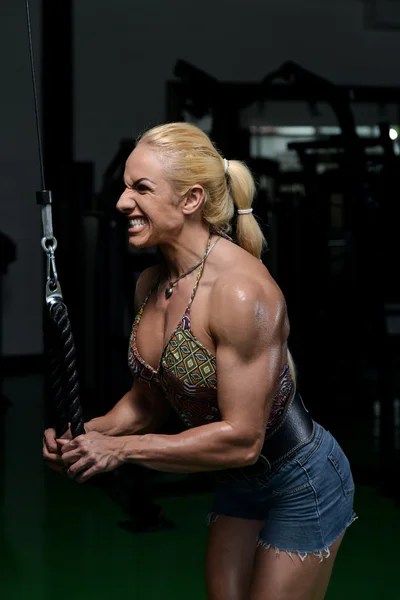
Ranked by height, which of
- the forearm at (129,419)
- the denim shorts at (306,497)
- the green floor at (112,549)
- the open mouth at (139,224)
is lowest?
the green floor at (112,549)

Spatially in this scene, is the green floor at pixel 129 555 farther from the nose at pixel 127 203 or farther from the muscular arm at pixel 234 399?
the nose at pixel 127 203

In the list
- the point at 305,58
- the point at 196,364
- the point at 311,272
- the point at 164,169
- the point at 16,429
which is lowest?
the point at 16,429

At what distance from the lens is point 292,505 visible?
6.61 feet

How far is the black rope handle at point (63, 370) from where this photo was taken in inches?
71.7

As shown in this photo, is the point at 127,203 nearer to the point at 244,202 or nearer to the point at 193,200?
the point at 193,200

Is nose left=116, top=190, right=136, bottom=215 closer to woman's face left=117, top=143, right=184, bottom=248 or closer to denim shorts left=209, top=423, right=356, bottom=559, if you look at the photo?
woman's face left=117, top=143, right=184, bottom=248

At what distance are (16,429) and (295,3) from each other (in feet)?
17.9

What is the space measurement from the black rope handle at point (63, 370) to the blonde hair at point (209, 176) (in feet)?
1.20

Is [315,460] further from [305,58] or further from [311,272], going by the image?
[305,58]

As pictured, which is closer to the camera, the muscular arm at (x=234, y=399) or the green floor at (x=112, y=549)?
the muscular arm at (x=234, y=399)

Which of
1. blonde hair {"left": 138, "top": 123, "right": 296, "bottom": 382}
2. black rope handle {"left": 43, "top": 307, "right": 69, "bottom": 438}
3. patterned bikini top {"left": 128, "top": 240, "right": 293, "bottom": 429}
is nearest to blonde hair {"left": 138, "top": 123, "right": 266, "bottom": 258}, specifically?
blonde hair {"left": 138, "top": 123, "right": 296, "bottom": 382}

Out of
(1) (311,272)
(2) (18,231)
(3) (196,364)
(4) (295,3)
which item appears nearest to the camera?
(3) (196,364)

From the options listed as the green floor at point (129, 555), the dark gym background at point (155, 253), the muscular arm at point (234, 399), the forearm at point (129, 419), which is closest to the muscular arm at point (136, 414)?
the forearm at point (129, 419)

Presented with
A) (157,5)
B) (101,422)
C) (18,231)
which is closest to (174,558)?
(101,422)
